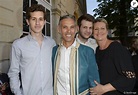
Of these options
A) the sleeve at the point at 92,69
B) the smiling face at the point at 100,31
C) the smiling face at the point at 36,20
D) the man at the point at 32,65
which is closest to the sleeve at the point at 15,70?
the man at the point at 32,65

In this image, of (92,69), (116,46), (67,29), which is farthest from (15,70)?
(116,46)

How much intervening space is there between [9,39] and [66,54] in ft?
8.10

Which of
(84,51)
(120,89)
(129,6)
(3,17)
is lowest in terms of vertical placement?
(120,89)

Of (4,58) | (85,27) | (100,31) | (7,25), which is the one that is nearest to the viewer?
(100,31)

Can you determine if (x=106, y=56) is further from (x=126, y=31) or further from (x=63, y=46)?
(x=126, y=31)

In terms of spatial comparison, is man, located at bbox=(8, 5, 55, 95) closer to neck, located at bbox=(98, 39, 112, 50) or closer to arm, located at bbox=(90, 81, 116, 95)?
arm, located at bbox=(90, 81, 116, 95)

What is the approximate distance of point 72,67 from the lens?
6.40 ft

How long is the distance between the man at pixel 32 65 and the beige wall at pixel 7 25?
192cm

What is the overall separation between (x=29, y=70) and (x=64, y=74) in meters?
0.36

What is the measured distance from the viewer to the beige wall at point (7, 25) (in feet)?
12.8

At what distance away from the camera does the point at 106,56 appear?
204 cm

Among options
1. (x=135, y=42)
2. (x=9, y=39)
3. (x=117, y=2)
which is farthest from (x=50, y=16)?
(x=117, y=2)

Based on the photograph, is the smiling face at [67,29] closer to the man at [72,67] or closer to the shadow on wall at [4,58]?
the man at [72,67]

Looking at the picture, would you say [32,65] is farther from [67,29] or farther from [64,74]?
[67,29]
